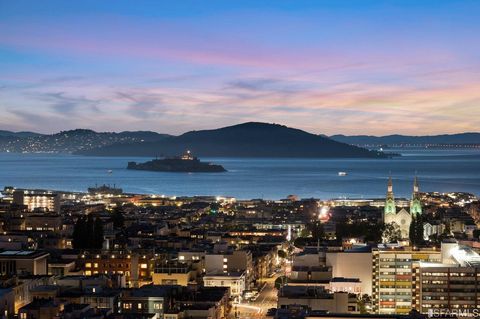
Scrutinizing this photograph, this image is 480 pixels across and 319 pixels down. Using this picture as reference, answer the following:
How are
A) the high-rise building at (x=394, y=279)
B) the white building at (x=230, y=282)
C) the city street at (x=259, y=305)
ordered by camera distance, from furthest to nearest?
the white building at (x=230, y=282)
the high-rise building at (x=394, y=279)
the city street at (x=259, y=305)

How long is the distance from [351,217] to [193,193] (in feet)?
132

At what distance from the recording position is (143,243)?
128 feet

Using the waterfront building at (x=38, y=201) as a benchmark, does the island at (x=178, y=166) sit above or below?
above

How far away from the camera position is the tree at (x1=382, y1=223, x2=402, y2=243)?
43375 millimetres

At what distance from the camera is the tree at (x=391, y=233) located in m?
43.4

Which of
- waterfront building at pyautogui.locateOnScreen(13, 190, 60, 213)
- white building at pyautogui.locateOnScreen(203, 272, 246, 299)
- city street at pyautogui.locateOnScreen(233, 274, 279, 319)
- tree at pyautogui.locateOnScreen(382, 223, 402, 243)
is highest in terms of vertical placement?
waterfront building at pyautogui.locateOnScreen(13, 190, 60, 213)

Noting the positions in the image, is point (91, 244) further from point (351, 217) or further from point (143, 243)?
point (351, 217)

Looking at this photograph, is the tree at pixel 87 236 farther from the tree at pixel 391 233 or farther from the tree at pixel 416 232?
the tree at pixel 391 233

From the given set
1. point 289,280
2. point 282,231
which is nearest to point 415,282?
point 289,280

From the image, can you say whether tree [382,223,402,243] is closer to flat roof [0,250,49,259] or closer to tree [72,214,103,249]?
tree [72,214,103,249]

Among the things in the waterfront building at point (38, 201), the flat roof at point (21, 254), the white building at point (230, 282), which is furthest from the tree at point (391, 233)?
the waterfront building at point (38, 201)

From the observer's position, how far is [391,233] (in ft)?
148

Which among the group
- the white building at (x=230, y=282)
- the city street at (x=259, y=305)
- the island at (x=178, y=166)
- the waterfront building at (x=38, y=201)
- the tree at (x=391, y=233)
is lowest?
the city street at (x=259, y=305)

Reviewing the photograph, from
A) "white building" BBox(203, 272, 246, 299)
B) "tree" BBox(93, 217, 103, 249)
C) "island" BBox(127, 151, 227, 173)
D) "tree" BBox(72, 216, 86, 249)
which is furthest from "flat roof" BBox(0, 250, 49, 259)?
"island" BBox(127, 151, 227, 173)
